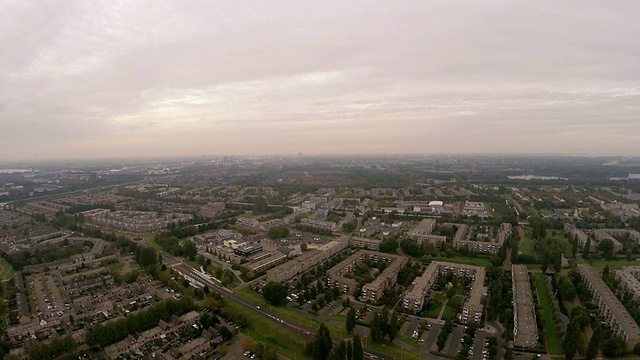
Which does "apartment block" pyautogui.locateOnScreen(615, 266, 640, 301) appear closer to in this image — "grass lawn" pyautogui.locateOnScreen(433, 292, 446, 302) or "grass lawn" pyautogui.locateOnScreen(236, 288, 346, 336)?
"grass lawn" pyautogui.locateOnScreen(433, 292, 446, 302)

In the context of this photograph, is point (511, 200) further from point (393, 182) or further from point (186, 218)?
point (186, 218)

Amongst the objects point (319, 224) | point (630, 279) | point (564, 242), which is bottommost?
point (564, 242)

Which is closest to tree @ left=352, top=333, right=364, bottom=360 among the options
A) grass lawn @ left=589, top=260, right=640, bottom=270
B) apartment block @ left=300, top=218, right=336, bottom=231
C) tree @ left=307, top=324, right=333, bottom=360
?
tree @ left=307, top=324, right=333, bottom=360

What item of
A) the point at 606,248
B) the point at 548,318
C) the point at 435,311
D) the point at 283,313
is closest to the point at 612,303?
the point at 548,318

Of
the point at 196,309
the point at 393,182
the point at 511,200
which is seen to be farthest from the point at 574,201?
the point at 196,309

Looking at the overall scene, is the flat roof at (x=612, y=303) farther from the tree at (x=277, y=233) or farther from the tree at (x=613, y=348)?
the tree at (x=277, y=233)

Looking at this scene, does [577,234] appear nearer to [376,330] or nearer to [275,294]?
[376,330]
